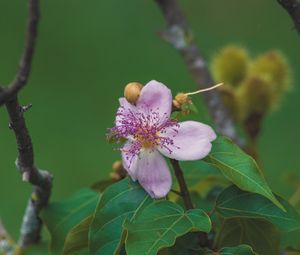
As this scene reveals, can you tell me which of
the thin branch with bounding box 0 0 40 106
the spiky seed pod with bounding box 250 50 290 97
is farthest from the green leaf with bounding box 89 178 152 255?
the spiky seed pod with bounding box 250 50 290 97

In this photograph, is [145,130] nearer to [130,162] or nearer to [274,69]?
[130,162]

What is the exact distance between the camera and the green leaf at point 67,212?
1177 millimetres

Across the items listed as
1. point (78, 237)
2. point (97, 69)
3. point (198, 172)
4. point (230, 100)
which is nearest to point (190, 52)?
point (230, 100)

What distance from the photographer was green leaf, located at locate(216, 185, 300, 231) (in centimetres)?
98

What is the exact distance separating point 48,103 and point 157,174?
2927mm

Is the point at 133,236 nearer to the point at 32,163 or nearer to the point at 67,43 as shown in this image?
the point at 32,163

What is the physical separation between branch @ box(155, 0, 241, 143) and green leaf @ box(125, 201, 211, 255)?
0.71 m

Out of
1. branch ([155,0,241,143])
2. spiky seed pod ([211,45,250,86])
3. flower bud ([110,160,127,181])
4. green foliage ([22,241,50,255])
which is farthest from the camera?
spiky seed pod ([211,45,250,86])

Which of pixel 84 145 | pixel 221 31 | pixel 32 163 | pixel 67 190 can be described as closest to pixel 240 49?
pixel 32 163

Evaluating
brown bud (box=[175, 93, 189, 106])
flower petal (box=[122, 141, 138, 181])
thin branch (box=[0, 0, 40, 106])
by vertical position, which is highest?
thin branch (box=[0, 0, 40, 106])

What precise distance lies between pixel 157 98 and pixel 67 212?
11.7 inches

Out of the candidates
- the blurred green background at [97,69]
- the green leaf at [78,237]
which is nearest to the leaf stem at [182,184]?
the green leaf at [78,237]

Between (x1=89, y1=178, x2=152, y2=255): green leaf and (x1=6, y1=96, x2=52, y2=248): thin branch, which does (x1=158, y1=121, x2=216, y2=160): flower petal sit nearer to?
(x1=89, y1=178, x2=152, y2=255): green leaf

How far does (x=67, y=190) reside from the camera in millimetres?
3301
